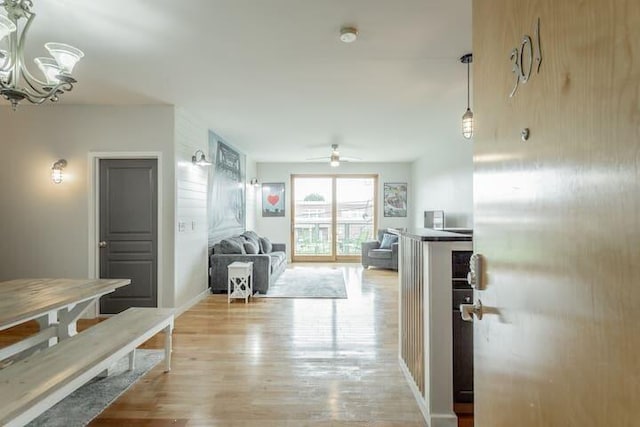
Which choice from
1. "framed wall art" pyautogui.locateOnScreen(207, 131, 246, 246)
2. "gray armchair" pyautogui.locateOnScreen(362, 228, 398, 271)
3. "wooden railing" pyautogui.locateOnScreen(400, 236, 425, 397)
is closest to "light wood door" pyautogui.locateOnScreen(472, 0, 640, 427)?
"wooden railing" pyautogui.locateOnScreen(400, 236, 425, 397)

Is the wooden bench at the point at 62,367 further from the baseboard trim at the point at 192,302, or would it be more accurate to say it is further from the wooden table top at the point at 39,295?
the baseboard trim at the point at 192,302

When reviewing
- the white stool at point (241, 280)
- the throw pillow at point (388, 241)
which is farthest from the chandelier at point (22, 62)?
the throw pillow at point (388, 241)

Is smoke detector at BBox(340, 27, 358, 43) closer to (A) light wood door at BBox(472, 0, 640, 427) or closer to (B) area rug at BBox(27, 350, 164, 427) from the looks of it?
(A) light wood door at BBox(472, 0, 640, 427)

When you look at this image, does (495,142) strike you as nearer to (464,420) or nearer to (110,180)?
(464,420)

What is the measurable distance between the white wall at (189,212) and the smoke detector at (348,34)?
265cm

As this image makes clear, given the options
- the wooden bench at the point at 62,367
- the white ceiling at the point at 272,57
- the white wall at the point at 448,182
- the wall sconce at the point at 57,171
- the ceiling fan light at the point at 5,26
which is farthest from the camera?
the white wall at the point at 448,182

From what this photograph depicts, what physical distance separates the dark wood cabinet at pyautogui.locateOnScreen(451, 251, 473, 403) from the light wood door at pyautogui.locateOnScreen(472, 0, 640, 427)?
995mm

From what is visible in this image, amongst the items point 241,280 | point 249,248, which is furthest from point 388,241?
point 241,280

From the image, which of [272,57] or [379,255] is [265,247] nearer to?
[379,255]

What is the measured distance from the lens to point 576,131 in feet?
2.17

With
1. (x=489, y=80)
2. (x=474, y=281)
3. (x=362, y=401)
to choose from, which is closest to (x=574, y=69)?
(x=489, y=80)

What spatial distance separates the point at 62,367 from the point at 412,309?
214 cm

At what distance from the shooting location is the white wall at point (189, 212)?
4.37 m

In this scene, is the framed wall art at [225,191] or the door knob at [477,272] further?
the framed wall art at [225,191]
